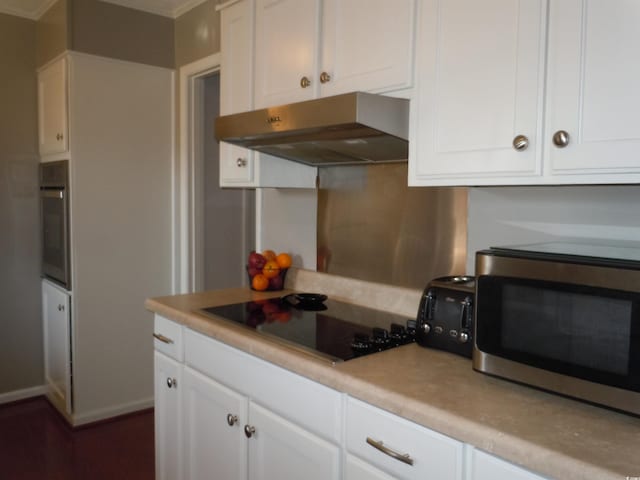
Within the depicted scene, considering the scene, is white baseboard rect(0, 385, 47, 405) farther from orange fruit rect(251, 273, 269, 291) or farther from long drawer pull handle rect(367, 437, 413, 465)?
long drawer pull handle rect(367, 437, 413, 465)

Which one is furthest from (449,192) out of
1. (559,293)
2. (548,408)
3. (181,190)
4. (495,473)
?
(181,190)

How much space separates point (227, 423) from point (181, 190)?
190cm

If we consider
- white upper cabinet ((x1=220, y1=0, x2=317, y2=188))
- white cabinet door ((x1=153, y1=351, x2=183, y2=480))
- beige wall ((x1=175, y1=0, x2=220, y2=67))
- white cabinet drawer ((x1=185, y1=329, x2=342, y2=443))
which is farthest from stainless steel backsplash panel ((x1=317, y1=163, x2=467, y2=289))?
beige wall ((x1=175, y1=0, x2=220, y2=67))

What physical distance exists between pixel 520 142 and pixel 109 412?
2981 mm

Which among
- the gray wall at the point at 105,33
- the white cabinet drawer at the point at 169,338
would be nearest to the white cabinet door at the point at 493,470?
the white cabinet drawer at the point at 169,338

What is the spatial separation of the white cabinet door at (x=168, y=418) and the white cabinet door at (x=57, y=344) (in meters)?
1.17

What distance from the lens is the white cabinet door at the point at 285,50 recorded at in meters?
1.87

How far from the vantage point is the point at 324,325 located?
1.88m

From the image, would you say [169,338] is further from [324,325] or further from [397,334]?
[397,334]

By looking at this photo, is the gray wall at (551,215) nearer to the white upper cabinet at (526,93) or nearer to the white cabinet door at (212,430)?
the white upper cabinet at (526,93)

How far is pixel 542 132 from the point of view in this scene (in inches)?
48.8

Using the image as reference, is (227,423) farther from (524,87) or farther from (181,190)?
(181,190)

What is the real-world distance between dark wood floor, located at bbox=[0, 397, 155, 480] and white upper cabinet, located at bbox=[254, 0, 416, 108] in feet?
6.59

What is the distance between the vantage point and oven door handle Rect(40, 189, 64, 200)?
10.1ft
